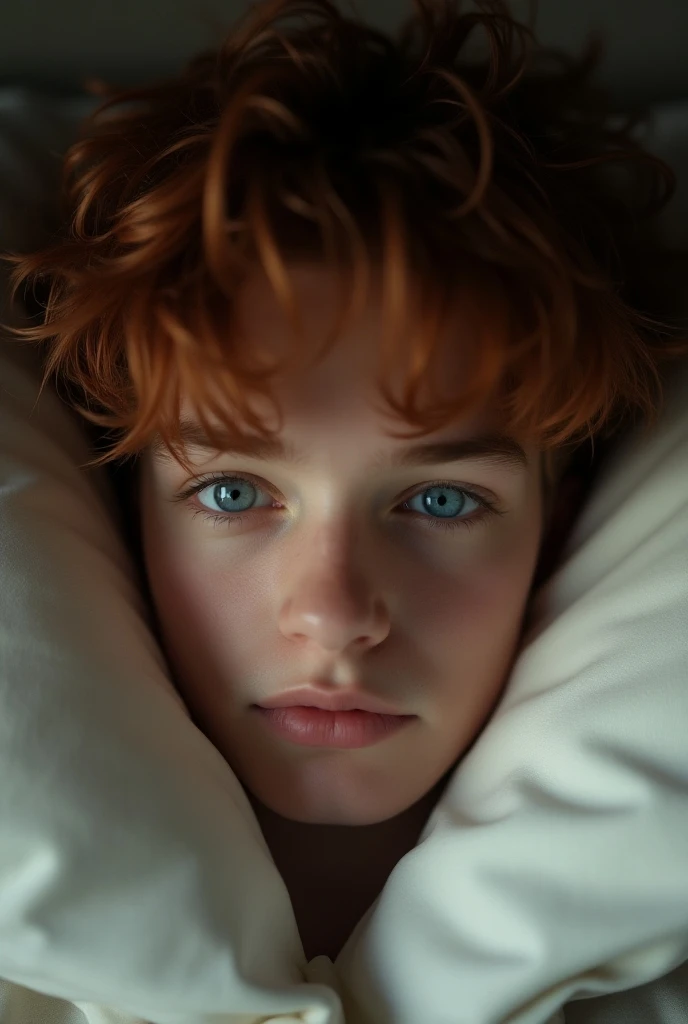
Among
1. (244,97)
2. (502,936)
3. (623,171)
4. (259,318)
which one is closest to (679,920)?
(502,936)

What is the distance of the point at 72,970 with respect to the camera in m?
0.54

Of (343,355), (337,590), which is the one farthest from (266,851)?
A: (343,355)

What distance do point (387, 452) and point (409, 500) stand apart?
0.24 feet

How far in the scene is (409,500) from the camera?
27.8 inches

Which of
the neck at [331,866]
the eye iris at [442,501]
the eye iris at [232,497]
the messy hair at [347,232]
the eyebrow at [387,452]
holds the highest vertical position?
the messy hair at [347,232]

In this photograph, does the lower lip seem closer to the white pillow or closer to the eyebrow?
the white pillow

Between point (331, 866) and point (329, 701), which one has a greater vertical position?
point (329, 701)

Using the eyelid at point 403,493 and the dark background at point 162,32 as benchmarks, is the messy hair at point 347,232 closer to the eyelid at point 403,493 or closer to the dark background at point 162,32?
the eyelid at point 403,493

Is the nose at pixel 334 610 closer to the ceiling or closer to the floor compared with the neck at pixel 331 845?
closer to the ceiling

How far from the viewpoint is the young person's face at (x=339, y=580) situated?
0.62 m

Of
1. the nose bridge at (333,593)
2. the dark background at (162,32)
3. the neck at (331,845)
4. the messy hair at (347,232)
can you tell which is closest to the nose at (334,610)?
the nose bridge at (333,593)

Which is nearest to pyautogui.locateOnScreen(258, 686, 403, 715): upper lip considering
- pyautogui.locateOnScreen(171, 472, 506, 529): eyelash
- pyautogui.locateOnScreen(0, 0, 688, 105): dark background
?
pyautogui.locateOnScreen(171, 472, 506, 529): eyelash

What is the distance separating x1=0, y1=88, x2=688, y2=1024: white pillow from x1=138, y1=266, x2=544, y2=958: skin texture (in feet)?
0.15

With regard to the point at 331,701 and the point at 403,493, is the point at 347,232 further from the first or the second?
the point at 331,701
